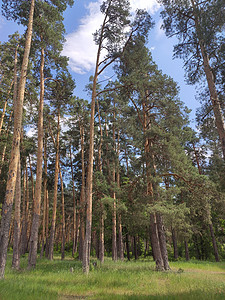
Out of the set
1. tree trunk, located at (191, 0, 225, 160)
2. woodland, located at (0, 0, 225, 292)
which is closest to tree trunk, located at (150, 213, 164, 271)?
woodland, located at (0, 0, 225, 292)

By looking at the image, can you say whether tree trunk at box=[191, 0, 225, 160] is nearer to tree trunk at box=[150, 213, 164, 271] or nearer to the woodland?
the woodland

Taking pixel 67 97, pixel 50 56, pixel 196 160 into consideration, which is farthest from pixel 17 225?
pixel 196 160

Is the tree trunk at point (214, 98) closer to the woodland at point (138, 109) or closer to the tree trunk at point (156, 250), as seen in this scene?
the woodland at point (138, 109)

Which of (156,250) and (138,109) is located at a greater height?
(138,109)

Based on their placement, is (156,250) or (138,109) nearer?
(156,250)

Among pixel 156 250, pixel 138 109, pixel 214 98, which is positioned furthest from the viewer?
pixel 138 109

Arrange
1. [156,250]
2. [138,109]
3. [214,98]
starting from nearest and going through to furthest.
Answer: [214,98]
[156,250]
[138,109]

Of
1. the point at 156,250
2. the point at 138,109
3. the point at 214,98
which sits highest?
the point at 138,109

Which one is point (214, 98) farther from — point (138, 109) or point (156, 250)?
point (156, 250)

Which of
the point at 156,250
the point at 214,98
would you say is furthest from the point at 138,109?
the point at 156,250

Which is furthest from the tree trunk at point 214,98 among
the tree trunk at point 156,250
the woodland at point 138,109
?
the tree trunk at point 156,250

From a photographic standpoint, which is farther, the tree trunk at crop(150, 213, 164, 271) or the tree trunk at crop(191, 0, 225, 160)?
the tree trunk at crop(150, 213, 164, 271)

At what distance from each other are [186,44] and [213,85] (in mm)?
2709

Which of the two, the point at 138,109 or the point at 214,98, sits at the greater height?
the point at 138,109
